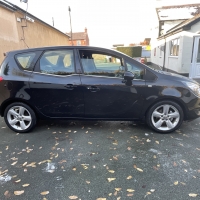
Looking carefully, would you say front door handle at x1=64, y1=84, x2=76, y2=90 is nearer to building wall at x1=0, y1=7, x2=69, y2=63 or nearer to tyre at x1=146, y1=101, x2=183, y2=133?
tyre at x1=146, y1=101, x2=183, y2=133

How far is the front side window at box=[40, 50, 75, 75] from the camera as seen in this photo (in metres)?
3.66

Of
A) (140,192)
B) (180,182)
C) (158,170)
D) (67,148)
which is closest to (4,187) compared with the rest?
(67,148)

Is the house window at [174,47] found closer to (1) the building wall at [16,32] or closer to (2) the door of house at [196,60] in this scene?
(2) the door of house at [196,60]

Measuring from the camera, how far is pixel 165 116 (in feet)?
12.2

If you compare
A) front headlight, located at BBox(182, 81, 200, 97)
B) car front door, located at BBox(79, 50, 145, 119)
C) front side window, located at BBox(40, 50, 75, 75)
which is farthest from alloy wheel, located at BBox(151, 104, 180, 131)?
front side window, located at BBox(40, 50, 75, 75)

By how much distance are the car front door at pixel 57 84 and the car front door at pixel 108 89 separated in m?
0.19

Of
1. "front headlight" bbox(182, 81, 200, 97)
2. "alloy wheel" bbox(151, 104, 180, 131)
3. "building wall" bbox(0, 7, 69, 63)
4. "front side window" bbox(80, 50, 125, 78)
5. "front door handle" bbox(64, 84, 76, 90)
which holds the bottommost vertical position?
"alloy wheel" bbox(151, 104, 180, 131)

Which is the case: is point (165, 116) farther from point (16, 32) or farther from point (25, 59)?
point (16, 32)

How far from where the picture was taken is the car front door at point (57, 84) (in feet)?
11.9

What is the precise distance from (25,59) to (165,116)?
308 centimetres

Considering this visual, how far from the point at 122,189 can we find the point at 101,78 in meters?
2.04

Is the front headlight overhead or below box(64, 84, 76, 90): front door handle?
below

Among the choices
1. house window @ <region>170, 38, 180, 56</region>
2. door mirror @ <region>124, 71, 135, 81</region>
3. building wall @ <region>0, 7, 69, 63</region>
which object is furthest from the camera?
house window @ <region>170, 38, 180, 56</region>

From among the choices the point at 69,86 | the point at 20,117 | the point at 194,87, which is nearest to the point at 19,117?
the point at 20,117
